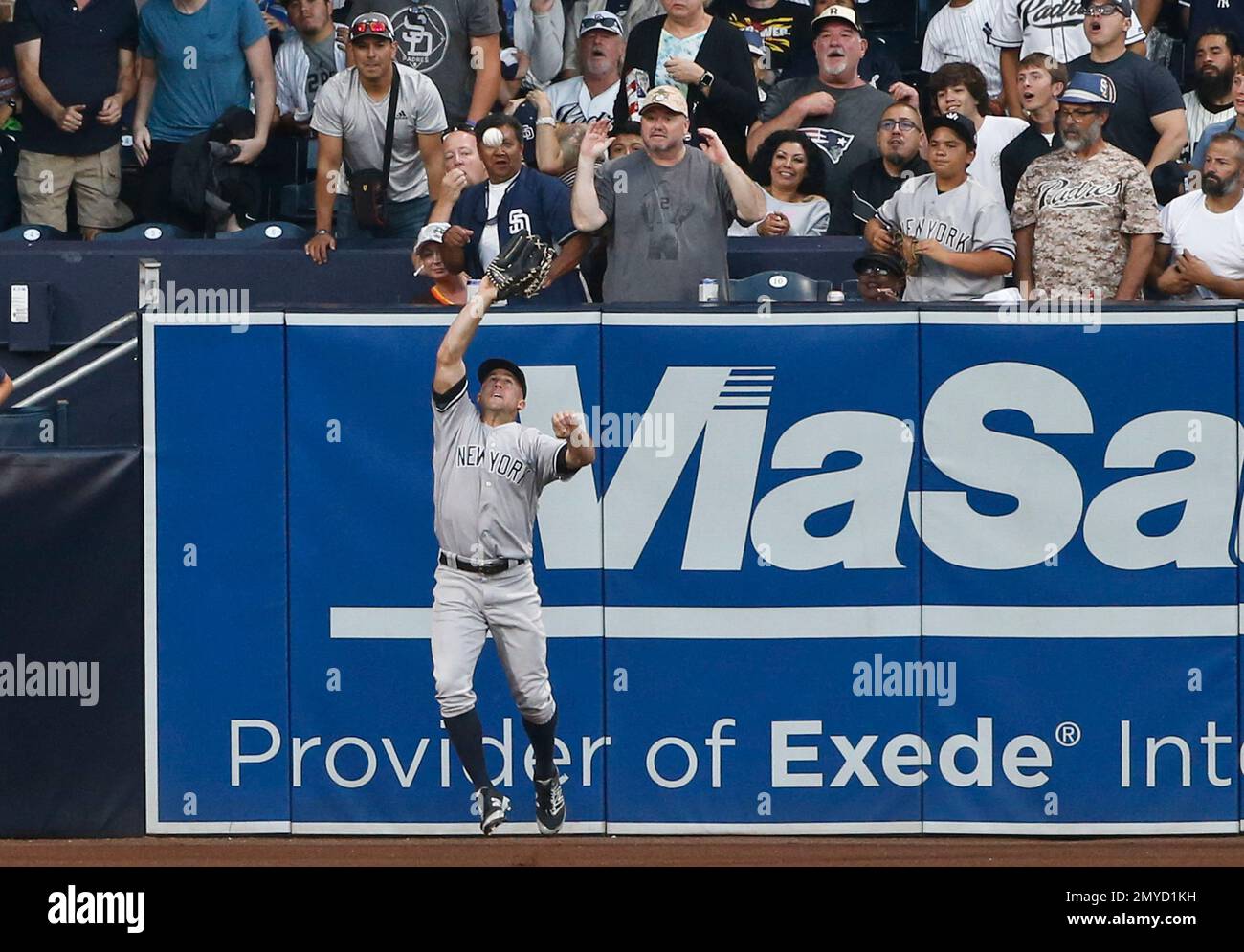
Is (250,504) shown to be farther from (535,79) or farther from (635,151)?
(535,79)

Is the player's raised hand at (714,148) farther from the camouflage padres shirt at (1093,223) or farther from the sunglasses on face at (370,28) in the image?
the sunglasses on face at (370,28)

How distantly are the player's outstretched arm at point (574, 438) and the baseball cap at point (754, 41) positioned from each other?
4050mm

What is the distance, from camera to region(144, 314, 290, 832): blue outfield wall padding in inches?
385

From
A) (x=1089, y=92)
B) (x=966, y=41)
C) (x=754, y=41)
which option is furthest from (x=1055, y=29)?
(x=1089, y=92)

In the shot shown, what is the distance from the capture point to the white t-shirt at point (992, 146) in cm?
1138

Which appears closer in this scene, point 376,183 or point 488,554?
point 488,554

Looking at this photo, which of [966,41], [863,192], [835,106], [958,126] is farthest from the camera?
[966,41]

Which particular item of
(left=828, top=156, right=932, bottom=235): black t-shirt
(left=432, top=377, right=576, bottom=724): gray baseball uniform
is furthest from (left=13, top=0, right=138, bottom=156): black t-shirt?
(left=828, top=156, right=932, bottom=235): black t-shirt

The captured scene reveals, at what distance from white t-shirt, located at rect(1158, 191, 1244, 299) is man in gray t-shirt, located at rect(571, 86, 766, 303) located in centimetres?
214

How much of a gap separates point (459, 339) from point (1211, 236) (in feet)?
13.1

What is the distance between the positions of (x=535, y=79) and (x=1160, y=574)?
582 cm

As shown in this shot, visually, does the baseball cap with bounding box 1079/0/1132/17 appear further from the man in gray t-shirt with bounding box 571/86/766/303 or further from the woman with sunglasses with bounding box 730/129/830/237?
the man in gray t-shirt with bounding box 571/86/766/303

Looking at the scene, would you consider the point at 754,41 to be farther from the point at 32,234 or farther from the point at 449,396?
the point at 32,234

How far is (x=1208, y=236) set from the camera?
10.6m
